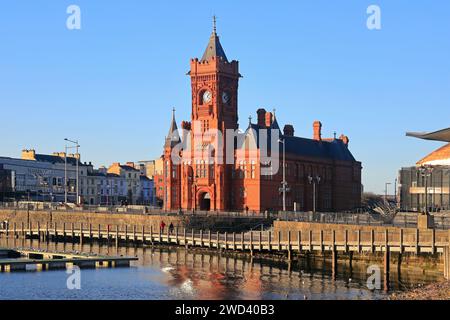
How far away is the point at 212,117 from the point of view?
4510 inches

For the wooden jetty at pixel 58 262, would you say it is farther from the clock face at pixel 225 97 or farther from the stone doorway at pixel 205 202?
the clock face at pixel 225 97

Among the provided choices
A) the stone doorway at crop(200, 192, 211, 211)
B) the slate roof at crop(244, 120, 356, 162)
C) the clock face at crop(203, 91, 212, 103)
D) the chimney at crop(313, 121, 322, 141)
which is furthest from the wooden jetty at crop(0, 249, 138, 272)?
the chimney at crop(313, 121, 322, 141)

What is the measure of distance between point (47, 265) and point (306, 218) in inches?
1229

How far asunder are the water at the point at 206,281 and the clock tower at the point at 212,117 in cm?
4015

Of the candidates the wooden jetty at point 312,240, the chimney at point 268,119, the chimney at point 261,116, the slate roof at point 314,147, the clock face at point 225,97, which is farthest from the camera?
the chimney at point 268,119

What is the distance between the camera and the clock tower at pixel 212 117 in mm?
112425

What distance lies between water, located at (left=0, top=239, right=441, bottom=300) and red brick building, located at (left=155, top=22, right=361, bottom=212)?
129 ft

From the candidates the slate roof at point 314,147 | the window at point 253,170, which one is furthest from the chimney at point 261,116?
the window at point 253,170

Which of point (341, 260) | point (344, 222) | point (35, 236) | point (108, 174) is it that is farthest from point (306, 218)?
point (108, 174)

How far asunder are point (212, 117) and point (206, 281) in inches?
2389

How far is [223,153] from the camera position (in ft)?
370

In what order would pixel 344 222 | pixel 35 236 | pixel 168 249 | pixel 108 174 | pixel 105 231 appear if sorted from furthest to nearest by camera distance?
pixel 108 174, pixel 35 236, pixel 105 231, pixel 168 249, pixel 344 222

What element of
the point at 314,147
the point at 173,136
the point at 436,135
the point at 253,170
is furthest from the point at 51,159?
the point at 436,135

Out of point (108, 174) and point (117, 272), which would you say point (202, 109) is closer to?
point (117, 272)
